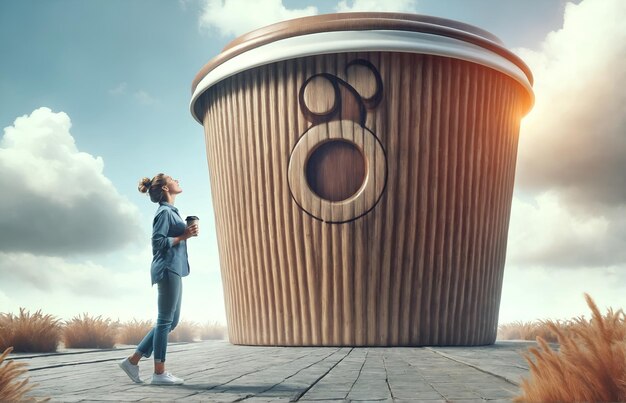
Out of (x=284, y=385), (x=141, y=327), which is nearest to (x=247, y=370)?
(x=284, y=385)

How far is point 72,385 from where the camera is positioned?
12.5 feet

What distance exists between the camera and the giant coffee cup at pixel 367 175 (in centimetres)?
633

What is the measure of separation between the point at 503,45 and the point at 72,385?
19.8 ft

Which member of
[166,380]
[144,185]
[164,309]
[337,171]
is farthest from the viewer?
[337,171]

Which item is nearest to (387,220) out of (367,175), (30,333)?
(367,175)

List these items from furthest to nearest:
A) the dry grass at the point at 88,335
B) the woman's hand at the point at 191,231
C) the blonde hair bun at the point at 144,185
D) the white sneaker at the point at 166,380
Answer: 1. the dry grass at the point at 88,335
2. the blonde hair bun at the point at 144,185
3. the woman's hand at the point at 191,231
4. the white sneaker at the point at 166,380

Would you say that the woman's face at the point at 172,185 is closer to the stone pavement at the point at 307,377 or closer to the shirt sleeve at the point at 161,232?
the shirt sleeve at the point at 161,232

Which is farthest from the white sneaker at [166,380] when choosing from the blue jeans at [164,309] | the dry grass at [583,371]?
the dry grass at [583,371]

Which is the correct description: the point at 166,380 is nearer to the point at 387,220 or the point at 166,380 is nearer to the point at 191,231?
the point at 191,231

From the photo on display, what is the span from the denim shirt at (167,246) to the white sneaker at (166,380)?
1.99 ft

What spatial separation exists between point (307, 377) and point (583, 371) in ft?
5.78

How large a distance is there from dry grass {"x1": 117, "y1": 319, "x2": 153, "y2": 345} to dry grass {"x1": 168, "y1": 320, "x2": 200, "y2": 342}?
2.88 feet

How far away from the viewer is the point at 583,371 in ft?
8.82

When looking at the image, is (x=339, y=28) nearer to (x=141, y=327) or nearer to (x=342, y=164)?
(x=342, y=164)
